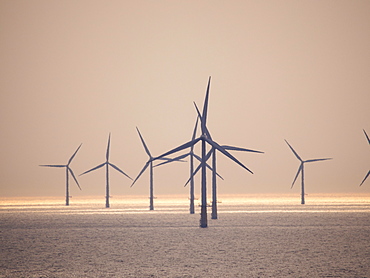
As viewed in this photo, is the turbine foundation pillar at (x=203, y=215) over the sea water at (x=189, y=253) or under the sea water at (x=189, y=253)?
over

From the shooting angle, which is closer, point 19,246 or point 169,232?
point 19,246

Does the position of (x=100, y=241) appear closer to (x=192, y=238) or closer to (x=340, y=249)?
(x=192, y=238)

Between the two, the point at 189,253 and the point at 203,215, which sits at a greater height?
the point at 203,215

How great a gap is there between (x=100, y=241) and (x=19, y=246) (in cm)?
678

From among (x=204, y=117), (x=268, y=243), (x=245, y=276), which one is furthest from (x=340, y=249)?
(x=204, y=117)

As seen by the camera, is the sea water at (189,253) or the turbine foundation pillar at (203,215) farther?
the turbine foundation pillar at (203,215)

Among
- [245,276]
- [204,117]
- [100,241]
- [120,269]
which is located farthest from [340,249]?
[204,117]

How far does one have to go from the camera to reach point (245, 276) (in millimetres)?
31016

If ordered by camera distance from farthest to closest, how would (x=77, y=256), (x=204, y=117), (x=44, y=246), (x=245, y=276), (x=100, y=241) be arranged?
(x=204, y=117), (x=100, y=241), (x=44, y=246), (x=77, y=256), (x=245, y=276)

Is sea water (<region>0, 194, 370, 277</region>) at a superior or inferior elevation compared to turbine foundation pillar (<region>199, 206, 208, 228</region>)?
inferior

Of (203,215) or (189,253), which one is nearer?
(189,253)

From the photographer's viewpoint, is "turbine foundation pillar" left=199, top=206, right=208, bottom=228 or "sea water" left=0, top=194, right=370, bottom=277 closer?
"sea water" left=0, top=194, right=370, bottom=277

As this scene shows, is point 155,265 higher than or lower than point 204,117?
lower

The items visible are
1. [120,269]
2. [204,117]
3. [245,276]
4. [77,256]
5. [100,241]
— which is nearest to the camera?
[245,276]
